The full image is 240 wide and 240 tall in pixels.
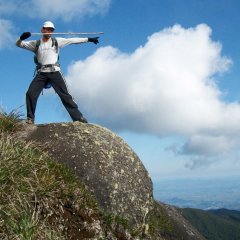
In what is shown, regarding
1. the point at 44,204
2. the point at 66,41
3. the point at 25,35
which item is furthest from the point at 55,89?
the point at 44,204

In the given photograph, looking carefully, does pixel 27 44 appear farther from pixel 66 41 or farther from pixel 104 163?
pixel 104 163

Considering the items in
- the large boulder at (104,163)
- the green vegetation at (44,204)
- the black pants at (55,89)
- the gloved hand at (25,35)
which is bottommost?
the green vegetation at (44,204)

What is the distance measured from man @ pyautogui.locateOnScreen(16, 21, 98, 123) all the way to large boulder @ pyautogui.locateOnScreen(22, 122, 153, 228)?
1345 mm

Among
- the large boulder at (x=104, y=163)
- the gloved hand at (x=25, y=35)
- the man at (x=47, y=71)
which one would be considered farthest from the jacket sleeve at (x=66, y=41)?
the large boulder at (x=104, y=163)

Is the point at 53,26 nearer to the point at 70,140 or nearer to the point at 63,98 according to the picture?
the point at 63,98

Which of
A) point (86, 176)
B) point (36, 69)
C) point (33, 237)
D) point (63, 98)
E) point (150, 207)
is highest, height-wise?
point (36, 69)

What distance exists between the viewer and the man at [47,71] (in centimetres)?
1398

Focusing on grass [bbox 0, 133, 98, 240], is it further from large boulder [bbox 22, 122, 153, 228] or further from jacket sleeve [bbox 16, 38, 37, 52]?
jacket sleeve [bbox 16, 38, 37, 52]

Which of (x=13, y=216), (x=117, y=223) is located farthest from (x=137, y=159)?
(x=13, y=216)

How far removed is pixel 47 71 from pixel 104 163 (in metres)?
4.22

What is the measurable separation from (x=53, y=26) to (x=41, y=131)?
12.6 ft

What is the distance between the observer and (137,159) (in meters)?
12.6

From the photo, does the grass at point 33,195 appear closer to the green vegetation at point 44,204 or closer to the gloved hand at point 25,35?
the green vegetation at point 44,204

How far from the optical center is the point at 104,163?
453 inches
